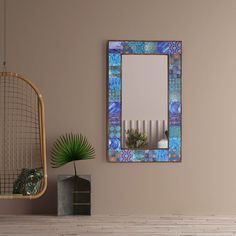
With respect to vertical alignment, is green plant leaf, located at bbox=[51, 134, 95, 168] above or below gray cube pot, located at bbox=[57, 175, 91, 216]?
above

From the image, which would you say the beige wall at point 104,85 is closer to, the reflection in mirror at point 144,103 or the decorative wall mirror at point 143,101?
the decorative wall mirror at point 143,101

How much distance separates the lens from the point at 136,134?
6082 mm

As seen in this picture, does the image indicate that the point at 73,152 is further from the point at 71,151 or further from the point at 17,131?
the point at 17,131

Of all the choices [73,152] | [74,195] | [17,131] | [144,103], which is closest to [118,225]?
[74,195]

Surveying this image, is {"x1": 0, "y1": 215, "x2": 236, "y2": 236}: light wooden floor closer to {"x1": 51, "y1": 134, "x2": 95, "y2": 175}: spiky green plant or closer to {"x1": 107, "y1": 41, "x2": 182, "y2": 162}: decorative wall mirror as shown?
{"x1": 51, "y1": 134, "x2": 95, "y2": 175}: spiky green plant

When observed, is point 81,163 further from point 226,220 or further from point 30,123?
point 226,220

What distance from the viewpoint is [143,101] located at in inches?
240

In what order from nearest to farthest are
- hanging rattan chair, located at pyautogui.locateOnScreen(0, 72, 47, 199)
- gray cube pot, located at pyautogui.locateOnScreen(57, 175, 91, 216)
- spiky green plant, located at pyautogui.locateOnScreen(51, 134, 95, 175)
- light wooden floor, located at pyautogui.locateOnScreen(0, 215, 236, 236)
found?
light wooden floor, located at pyautogui.locateOnScreen(0, 215, 236, 236) → spiky green plant, located at pyautogui.locateOnScreen(51, 134, 95, 175) → gray cube pot, located at pyautogui.locateOnScreen(57, 175, 91, 216) → hanging rattan chair, located at pyautogui.locateOnScreen(0, 72, 47, 199)

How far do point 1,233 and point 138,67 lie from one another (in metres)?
2.24

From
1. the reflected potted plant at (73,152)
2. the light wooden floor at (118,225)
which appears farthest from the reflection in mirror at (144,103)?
the light wooden floor at (118,225)

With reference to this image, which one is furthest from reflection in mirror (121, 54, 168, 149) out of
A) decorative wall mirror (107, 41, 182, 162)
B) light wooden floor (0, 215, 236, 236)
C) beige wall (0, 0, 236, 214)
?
light wooden floor (0, 215, 236, 236)

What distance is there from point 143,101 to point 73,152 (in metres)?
0.94

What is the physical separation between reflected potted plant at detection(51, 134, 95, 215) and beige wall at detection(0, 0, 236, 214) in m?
0.10

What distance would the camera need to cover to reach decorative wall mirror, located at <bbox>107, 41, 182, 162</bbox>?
6078mm
